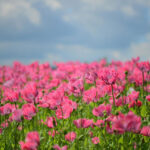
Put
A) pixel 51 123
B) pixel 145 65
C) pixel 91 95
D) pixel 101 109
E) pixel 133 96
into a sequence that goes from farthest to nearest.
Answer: pixel 145 65, pixel 133 96, pixel 91 95, pixel 51 123, pixel 101 109

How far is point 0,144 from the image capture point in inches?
Answer: 103

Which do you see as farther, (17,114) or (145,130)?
(17,114)

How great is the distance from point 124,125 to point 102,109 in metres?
0.64

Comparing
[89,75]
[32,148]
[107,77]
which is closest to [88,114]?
[89,75]

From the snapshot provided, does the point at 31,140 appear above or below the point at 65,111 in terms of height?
below

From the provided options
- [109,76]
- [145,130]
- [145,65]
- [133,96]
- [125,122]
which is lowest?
[145,130]

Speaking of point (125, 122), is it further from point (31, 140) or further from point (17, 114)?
point (17, 114)

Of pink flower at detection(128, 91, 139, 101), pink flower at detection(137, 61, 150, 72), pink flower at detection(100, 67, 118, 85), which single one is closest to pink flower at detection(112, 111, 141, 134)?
pink flower at detection(100, 67, 118, 85)

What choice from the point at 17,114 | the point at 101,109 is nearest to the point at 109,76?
the point at 101,109

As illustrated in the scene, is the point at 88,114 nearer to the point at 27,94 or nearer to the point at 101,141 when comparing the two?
the point at 101,141

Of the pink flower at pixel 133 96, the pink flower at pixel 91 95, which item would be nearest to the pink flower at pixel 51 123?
the pink flower at pixel 91 95

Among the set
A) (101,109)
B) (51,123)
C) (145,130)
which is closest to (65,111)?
(51,123)

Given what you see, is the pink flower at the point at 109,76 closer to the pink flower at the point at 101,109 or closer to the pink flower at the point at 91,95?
the pink flower at the point at 101,109

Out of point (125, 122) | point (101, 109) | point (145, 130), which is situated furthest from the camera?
point (101, 109)
